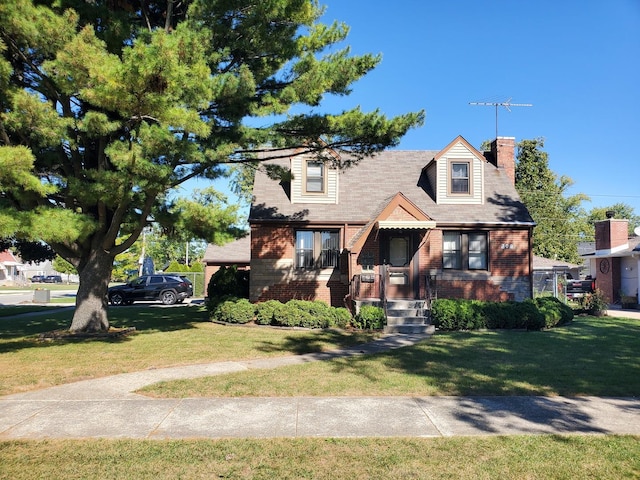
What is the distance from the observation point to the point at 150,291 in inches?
1014

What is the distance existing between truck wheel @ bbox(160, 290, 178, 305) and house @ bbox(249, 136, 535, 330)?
11.1 meters

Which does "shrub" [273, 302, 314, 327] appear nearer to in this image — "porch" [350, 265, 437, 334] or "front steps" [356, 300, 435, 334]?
"porch" [350, 265, 437, 334]

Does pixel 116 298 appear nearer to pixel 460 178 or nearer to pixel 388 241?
pixel 388 241

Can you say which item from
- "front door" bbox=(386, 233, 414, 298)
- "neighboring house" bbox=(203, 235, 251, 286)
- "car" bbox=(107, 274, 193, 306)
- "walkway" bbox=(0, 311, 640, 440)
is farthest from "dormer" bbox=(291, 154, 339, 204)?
"neighboring house" bbox=(203, 235, 251, 286)

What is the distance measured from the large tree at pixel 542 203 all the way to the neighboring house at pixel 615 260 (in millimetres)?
8112

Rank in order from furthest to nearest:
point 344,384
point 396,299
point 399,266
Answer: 1. point 399,266
2. point 396,299
3. point 344,384

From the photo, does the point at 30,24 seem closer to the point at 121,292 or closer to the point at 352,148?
the point at 352,148

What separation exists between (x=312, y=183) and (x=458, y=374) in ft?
35.8

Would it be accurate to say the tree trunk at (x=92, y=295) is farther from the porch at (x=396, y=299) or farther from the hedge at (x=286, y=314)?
the porch at (x=396, y=299)

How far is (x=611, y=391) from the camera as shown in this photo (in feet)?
22.9

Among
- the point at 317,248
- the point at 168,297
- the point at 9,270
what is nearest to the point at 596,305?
the point at 317,248

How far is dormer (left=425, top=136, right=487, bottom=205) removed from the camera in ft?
58.4

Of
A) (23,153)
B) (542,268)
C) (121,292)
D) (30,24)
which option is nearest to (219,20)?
(30,24)

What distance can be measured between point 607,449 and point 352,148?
9.53 meters
